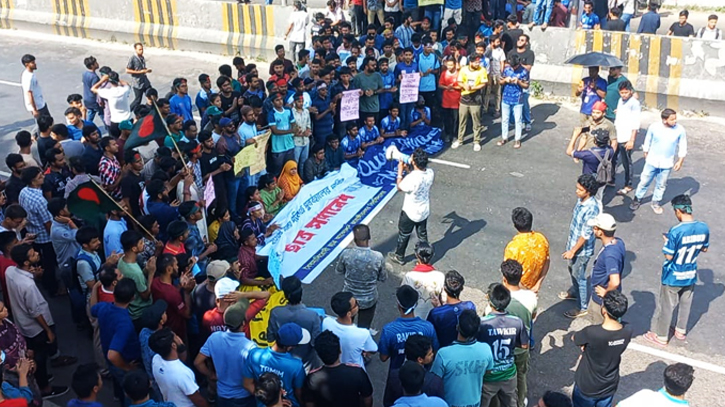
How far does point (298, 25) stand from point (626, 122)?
8.98m

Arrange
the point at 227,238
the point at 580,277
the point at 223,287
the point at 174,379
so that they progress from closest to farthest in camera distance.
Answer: the point at 174,379, the point at 223,287, the point at 227,238, the point at 580,277

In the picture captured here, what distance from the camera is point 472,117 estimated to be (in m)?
13.9

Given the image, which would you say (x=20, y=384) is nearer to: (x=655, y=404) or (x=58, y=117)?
(x=655, y=404)

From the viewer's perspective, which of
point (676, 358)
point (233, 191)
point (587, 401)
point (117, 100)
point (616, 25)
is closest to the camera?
point (587, 401)

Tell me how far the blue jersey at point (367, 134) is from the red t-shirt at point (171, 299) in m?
6.54

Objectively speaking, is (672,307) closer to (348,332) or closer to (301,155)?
(348,332)

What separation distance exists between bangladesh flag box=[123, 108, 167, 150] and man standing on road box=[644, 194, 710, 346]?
6622mm

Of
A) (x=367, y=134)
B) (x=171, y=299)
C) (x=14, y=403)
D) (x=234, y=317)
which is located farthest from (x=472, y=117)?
(x=14, y=403)

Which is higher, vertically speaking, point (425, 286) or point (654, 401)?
point (425, 286)

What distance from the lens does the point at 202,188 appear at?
32.8 ft

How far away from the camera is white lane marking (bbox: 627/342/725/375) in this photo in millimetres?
8352

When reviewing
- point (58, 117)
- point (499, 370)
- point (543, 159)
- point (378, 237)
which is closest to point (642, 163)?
point (543, 159)

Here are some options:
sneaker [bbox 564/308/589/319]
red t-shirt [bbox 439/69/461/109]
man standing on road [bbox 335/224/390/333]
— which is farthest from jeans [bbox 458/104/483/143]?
man standing on road [bbox 335/224/390/333]

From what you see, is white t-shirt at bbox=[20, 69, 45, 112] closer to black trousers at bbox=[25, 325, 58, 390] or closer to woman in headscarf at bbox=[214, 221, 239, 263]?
woman in headscarf at bbox=[214, 221, 239, 263]
